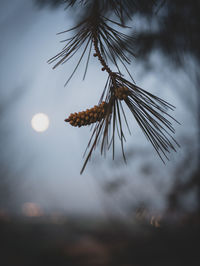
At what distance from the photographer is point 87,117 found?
0.25 metres

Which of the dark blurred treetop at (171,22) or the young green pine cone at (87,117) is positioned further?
the dark blurred treetop at (171,22)

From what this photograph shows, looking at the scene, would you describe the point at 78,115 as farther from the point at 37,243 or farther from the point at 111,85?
the point at 37,243

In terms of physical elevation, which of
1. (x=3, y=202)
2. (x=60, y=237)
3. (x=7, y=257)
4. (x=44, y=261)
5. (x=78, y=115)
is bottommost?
(x=7, y=257)

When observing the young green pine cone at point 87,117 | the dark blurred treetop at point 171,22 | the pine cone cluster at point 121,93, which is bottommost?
the young green pine cone at point 87,117

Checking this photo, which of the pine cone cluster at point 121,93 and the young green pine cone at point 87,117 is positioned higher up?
the pine cone cluster at point 121,93

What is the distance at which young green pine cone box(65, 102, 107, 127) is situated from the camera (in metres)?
0.24

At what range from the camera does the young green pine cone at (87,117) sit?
24 cm

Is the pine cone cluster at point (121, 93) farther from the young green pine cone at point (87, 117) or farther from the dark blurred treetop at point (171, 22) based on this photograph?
the dark blurred treetop at point (171, 22)

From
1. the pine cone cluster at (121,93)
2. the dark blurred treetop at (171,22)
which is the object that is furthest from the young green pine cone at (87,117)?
the dark blurred treetop at (171,22)

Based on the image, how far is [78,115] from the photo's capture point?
246 millimetres

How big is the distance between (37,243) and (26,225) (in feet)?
1.17

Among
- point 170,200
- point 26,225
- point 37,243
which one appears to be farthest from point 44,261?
point 170,200

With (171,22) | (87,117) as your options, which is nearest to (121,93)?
Result: (87,117)

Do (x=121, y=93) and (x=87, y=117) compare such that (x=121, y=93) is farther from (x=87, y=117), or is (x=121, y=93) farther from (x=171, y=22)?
(x=171, y=22)
